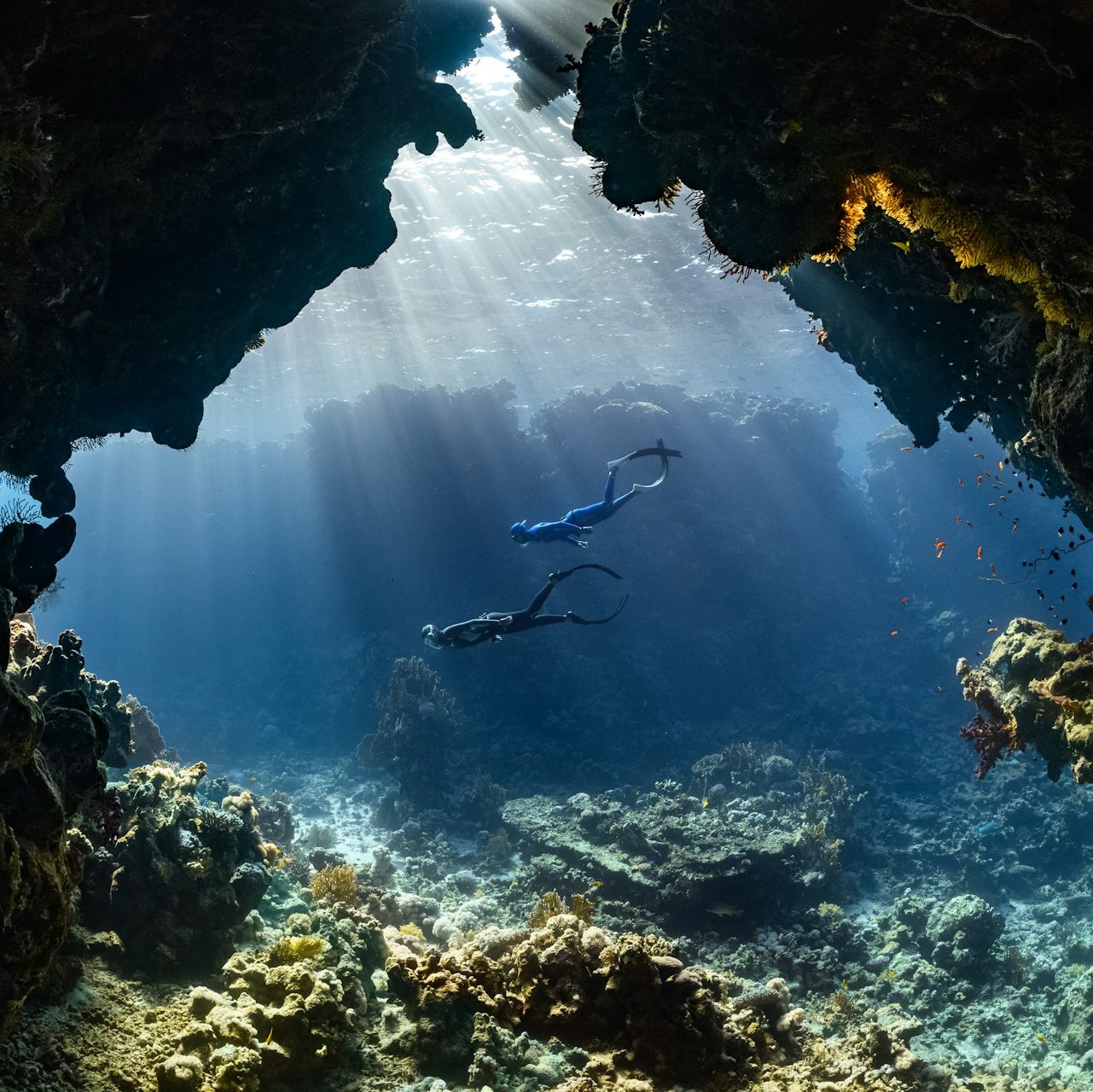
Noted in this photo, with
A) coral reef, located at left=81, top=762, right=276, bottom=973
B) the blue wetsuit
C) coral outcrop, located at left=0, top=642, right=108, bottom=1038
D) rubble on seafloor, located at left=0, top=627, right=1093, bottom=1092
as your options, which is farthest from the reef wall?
the blue wetsuit

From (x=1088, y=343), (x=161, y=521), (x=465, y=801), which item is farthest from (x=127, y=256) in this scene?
(x=161, y=521)

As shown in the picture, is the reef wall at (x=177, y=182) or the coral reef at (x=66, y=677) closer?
the reef wall at (x=177, y=182)

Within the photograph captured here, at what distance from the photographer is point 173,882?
21.3 feet

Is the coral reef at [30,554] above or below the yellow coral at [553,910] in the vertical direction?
above

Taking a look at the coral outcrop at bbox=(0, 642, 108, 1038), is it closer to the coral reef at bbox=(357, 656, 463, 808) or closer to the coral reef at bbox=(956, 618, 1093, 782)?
the coral reef at bbox=(956, 618, 1093, 782)

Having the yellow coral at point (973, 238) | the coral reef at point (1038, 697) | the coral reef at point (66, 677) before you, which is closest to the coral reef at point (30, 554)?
the coral reef at point (66, 677)

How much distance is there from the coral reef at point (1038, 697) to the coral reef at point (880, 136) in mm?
3402

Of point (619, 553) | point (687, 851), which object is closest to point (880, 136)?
point (687, 851)

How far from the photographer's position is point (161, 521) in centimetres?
7100

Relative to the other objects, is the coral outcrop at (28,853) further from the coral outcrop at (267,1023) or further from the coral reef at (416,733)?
the coral reef at (416,733)

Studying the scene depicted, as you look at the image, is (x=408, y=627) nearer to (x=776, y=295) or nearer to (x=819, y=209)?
(x=776, y=295)

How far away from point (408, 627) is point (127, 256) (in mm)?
22686

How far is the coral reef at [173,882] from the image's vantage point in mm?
6133

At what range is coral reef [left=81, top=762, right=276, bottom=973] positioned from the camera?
6133 mm
